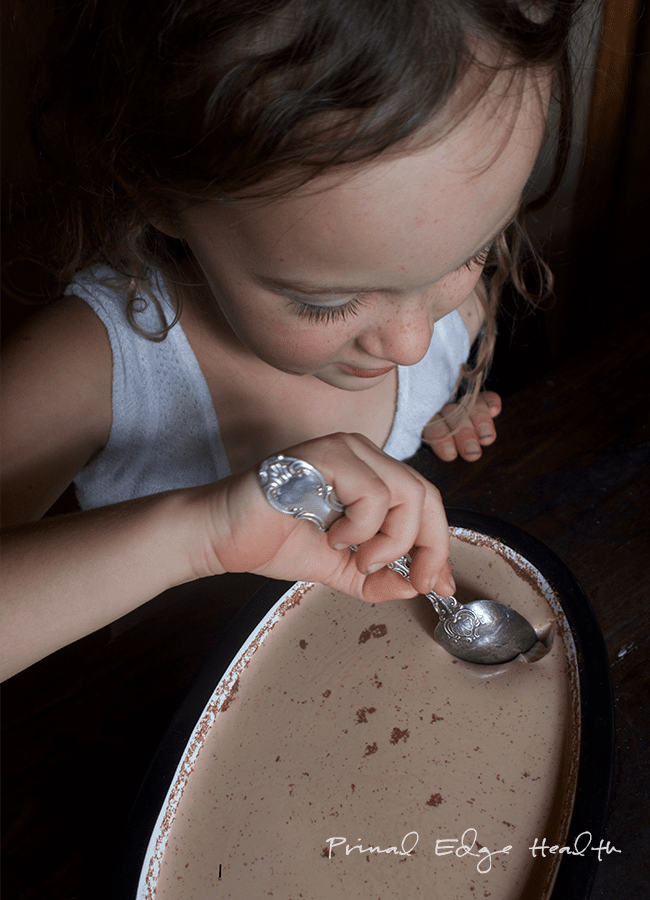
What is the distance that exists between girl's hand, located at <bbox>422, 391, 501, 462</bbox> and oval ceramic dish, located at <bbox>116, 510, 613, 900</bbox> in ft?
0.68

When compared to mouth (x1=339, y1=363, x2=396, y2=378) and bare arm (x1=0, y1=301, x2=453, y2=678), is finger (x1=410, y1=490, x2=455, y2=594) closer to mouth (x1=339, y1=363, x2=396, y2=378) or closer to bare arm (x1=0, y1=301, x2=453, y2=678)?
bare arm (x1=0, y1=301, x2=453, y2=678)

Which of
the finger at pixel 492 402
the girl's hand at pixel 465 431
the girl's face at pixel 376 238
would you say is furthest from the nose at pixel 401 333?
the finger at pixel 492 402

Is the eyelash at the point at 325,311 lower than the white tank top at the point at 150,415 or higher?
higher

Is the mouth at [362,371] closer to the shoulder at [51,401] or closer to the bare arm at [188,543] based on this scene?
the bare arm at [188,543]

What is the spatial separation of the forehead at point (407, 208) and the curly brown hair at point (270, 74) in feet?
0.04

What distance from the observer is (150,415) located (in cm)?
73

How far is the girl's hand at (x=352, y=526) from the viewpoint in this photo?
464 mm

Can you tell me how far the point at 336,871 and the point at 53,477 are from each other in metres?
0.44

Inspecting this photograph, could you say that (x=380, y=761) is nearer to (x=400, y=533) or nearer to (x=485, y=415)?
(x=400, y=533)

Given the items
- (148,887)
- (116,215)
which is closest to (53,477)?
(116,215)

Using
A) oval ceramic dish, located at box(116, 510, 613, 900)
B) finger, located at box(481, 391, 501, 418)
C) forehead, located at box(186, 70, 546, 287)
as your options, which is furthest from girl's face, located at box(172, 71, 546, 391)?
finger, located at box(481, 391, 501, 418)

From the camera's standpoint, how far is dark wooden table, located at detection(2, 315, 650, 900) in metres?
0.45

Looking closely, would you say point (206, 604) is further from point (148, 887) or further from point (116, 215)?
point (116, 215)

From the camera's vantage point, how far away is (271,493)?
0.47m
